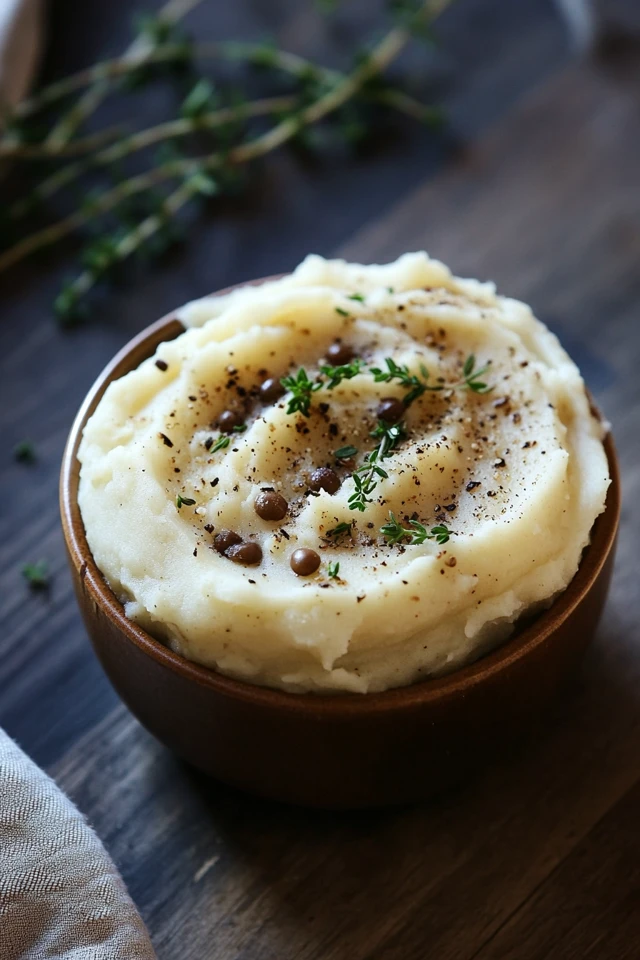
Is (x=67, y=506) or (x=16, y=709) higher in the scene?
(x=67, y=506)

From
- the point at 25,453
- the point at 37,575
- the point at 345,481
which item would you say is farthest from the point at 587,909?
the point at 25,453

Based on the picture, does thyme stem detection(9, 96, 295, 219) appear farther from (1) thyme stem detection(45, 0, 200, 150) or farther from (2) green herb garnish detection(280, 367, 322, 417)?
(2) green herb garnish detection(280, 367, 322, 417)

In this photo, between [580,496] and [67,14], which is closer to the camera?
[580,496]

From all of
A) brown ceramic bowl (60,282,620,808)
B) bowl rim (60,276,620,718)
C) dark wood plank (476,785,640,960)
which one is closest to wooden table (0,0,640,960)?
dark wood plank (476,785,640,960)

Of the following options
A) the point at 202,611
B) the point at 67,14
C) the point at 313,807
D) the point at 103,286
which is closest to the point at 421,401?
the point at 202,611

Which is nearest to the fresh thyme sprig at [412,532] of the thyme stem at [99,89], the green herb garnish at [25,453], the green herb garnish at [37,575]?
the green herb garnish at [37,575]

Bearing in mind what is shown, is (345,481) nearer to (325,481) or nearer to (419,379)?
(325,481)

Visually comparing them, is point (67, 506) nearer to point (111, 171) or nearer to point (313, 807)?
point (313, 807)

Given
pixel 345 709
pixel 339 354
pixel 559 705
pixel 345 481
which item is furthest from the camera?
pixel 559 705
